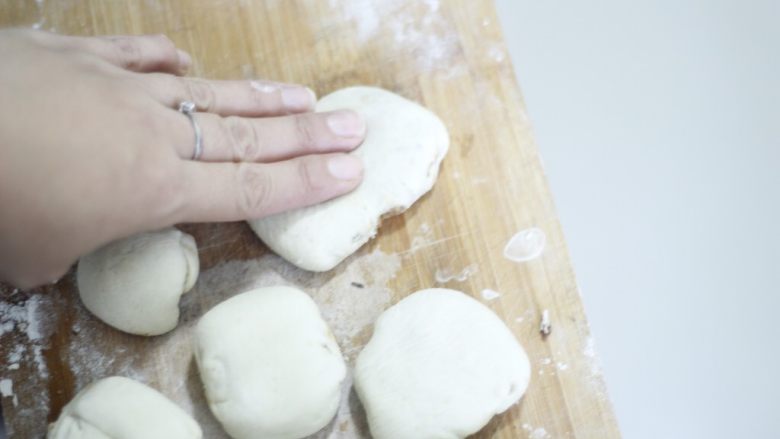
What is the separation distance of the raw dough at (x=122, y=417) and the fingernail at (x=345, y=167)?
52 cm

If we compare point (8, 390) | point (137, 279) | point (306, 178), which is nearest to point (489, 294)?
point (306, 178)

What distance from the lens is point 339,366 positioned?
1.19m

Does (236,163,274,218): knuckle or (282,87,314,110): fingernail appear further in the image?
(282,87,314,110): fingernail

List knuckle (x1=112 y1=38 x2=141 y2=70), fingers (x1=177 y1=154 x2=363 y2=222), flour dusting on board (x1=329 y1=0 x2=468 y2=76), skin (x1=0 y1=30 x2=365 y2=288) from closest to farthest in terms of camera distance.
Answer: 1. skin (x1=0 y1=30 x2=365 y2=288)
2. fingers (x1=177 y1=154 x2=363 y2=222)
3. knuckle (x1=112 y1=38 x2=141 y2=70)
4. flour dusting on board (x1=329 y1=0 x2=468 y2=76)

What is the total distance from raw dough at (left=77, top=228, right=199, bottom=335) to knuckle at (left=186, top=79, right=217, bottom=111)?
→ 0.25 metres

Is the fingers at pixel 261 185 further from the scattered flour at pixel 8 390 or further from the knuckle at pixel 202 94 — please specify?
the scattered flour at pixel 8 390

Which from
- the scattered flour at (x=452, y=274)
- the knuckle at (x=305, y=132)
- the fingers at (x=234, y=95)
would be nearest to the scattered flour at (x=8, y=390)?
the fingers at (x=234, y=95)

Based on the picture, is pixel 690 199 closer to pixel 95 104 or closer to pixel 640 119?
pixel 640 119

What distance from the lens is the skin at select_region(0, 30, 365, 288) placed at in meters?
0.95

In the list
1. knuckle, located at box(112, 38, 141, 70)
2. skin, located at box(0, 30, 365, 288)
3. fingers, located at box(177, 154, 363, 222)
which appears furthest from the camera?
knuckle, located at box(112, 38, 141, 70)

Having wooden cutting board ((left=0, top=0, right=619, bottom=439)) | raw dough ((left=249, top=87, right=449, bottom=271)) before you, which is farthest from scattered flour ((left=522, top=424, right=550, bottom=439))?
raw dough ((left=249, top=87, right=449, bottom=271))

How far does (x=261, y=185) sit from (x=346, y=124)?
21 centimetres

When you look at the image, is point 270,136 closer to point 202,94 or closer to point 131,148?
point 202,94

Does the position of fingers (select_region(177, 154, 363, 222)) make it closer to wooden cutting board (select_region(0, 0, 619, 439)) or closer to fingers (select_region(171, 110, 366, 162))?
fingers (select_region(171, 110, 366, 162))
